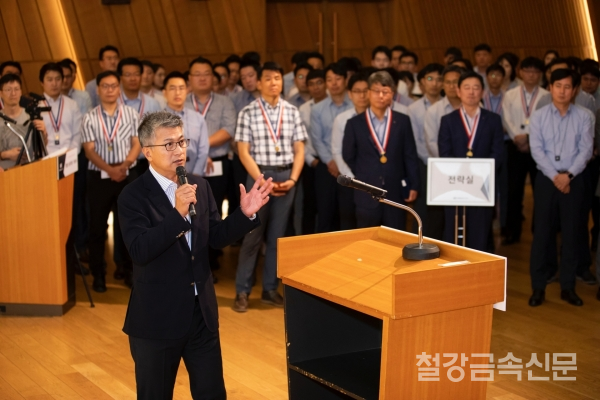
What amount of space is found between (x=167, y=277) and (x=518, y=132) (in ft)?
17.0

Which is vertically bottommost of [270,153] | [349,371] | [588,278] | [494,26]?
[588,278]

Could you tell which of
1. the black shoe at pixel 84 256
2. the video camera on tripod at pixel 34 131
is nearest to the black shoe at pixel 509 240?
the black shoe at pixel 84 256

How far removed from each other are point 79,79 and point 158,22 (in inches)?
→ 52.2

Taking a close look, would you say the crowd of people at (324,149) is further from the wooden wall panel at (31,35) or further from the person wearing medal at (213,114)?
the wooden wall panel at (31,35)

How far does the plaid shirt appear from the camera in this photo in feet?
18.2

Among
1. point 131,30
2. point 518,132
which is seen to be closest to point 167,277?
point 518,132

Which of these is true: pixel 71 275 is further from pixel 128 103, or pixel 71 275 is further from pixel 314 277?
pixel 314 277

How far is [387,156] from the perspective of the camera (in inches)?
217

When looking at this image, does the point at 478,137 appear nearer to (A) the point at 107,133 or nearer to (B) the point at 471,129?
(B) the point at 471,129

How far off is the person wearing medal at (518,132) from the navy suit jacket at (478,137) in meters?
1.80

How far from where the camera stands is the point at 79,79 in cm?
987

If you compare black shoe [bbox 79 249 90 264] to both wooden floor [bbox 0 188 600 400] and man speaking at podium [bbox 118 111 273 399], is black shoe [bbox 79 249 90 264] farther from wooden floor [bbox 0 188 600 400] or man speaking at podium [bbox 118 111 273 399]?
man speaking at podium [bbox 118 111 273 399]

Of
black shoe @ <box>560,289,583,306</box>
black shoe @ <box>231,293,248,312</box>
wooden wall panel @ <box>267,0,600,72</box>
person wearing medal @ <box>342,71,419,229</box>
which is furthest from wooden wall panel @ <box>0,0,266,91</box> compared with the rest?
black shoe @ <box>560,289,583,306</box>

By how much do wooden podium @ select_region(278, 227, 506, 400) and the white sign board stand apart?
1.63m
